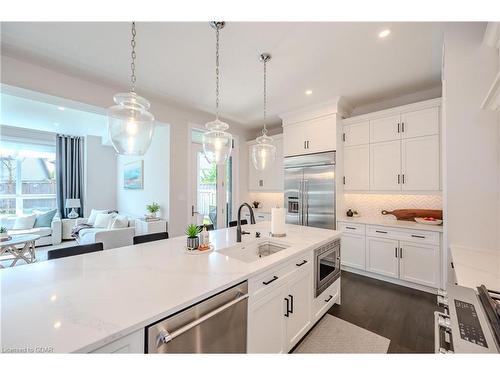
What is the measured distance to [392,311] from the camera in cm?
236

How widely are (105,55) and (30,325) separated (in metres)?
2.80

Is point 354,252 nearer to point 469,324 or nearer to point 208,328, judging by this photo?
point 469,324

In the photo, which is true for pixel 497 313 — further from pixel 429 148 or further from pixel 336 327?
pixel 429 148

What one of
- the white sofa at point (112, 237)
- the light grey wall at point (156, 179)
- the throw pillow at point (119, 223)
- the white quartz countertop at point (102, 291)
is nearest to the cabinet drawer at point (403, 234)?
the white quartz countertop at point (102, 291)

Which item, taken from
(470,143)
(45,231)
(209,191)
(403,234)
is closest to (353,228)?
(403,234)

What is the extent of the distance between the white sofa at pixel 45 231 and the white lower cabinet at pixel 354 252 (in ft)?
22.1

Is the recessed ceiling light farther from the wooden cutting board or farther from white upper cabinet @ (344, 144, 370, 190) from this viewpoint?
the wooden cutting board

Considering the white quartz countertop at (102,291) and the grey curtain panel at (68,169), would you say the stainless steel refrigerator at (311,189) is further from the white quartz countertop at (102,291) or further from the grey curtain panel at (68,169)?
the grey curtain panel at (68,169)

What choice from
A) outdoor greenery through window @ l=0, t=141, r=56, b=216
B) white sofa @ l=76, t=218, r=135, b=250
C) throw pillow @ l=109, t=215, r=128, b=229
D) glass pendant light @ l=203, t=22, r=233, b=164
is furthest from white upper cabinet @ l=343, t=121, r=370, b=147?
outdoor greenery through window @ l=0, t=141, r=56, b=216

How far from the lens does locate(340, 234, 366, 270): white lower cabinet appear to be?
3.28 m

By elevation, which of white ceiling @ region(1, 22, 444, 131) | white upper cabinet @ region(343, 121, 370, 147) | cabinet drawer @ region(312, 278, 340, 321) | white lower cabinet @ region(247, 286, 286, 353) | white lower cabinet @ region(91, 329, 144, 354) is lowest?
cabinet drawer @ region(312, 278, 340, 321)

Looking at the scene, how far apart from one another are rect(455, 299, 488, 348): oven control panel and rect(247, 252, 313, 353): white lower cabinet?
3.05 feet

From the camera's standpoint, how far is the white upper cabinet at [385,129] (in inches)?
126
